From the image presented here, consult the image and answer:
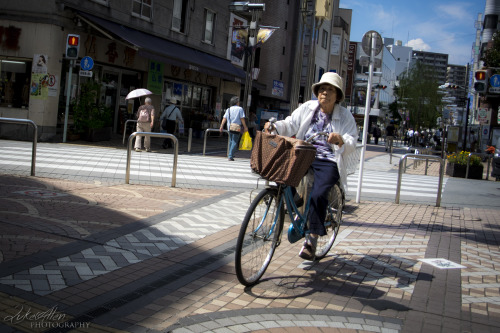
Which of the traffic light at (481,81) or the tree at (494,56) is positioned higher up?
the tree at (494,56)

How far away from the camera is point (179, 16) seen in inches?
976

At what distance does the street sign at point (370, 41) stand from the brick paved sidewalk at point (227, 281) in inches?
145

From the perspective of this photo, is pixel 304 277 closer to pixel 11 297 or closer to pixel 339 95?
pixel 339 95

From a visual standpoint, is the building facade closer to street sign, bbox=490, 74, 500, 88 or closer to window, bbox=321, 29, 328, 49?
street sign, bbox=490, 74, 500, 88

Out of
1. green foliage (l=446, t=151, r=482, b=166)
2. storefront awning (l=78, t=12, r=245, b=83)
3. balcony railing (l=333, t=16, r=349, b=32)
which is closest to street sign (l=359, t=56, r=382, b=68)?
green foliage (l=446, t=151, r=482, b=166)

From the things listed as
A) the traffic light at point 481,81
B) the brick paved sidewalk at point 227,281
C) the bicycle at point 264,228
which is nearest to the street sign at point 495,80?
the traffic light at point 481,81

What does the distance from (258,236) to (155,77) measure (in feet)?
66.7

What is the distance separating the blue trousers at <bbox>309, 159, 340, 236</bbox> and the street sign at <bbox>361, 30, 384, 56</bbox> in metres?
5.55

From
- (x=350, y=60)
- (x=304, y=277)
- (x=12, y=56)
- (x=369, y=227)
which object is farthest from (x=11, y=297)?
(x=350, y=60)

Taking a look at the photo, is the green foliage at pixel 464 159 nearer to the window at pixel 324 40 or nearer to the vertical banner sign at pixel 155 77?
the vertical banner sign at pixel 155 77

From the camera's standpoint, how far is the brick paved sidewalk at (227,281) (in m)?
3.38

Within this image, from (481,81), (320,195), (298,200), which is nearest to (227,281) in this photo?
(298,200)

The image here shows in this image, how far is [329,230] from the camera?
5.30 meters

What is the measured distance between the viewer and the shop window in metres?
17.7
